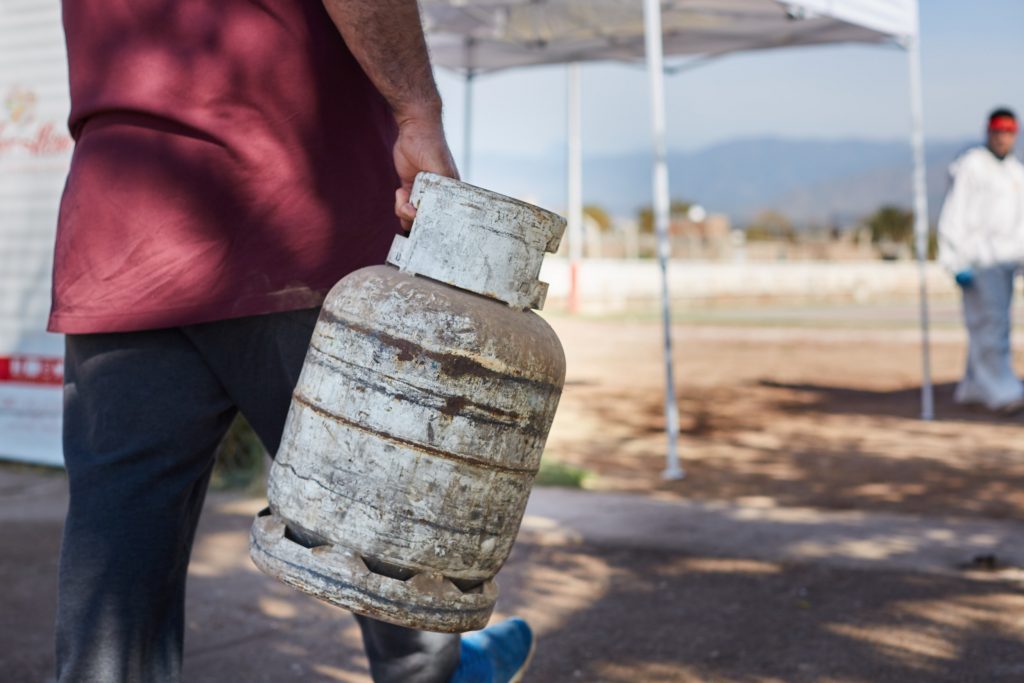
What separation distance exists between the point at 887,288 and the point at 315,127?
123ft

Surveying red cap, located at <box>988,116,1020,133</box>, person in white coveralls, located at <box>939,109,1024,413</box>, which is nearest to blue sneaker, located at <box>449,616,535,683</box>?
person in white coveralls, located at <box>939,109,1024,413</box>

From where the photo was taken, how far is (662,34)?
9688mm

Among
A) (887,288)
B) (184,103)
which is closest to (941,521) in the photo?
(184,103)

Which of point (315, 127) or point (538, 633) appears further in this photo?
point (538, 633)

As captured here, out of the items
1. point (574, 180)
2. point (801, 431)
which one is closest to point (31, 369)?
point (801, 431)

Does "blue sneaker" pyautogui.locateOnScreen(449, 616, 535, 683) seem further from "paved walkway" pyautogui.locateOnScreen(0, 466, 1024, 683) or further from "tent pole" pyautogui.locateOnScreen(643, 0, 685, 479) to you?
"tent pole" pyautogui.locateOnScreen(643, 0, 685, 479)

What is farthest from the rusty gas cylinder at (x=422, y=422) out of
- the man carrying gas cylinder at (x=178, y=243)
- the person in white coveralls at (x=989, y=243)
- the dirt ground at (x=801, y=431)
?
the person in white coveralls at (x=989, y=243)

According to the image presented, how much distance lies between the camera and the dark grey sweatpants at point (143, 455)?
5.87 ft

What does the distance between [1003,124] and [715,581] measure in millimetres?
6279

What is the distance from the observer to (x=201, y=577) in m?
3.94

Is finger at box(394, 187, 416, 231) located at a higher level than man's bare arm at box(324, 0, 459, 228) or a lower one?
lower

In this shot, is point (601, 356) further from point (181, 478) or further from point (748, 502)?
point (181, 478)

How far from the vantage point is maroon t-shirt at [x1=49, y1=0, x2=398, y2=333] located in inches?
71.3

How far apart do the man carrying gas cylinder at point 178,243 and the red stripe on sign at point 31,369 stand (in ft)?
13.0
